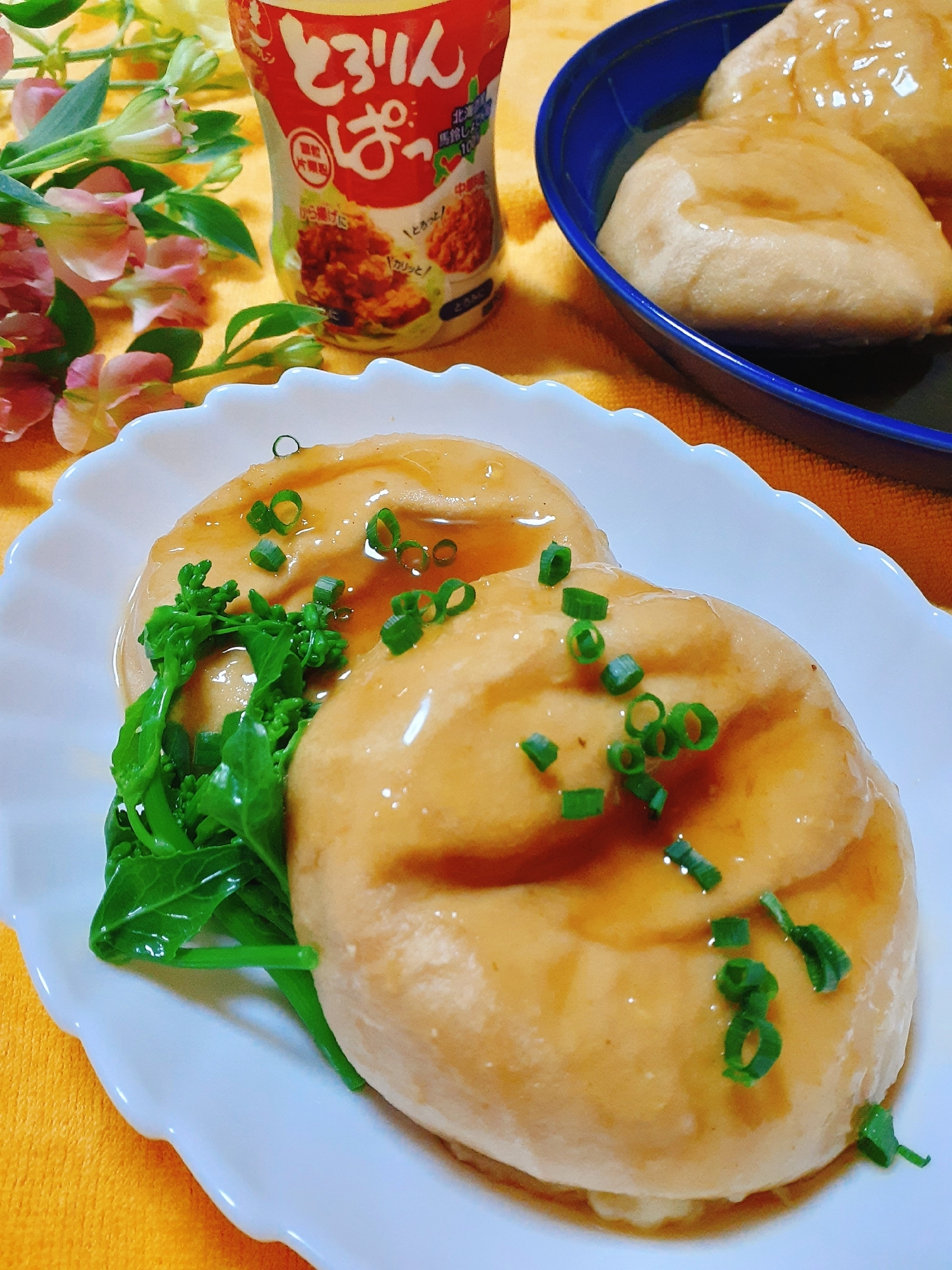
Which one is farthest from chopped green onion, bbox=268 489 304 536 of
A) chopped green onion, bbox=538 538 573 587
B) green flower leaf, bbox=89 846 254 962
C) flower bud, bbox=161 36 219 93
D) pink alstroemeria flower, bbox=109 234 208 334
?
flower bud, bbox=161 36 219 93

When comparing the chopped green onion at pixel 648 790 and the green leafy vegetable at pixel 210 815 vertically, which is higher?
the chopped green onion at pixel 648 790

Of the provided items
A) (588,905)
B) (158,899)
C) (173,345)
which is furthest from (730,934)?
(173,345)

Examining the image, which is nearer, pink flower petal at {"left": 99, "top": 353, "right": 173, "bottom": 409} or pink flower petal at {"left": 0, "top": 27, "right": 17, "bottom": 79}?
pink flower petal at {"left": 0, "top": 27, "right": 17, "bottom": 79}

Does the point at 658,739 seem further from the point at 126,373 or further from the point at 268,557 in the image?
the point at 126,373

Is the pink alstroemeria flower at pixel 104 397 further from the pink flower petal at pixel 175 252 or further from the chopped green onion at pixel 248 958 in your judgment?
the chopped green onion at pixel 248 958

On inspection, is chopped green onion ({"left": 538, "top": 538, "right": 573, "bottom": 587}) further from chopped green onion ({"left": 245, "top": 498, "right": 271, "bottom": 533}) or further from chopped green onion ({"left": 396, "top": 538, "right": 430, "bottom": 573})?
chopped green onion ({"left": 245, "top": 498, "right": 271, "bottom": 533})

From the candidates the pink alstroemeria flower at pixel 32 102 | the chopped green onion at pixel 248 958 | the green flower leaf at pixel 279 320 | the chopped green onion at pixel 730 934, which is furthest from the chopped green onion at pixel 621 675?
the pink alstroemeria flower at pixel 32 102

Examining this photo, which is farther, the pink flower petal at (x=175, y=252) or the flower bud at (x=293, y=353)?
the pink flower petal at (x=175, y=252)
